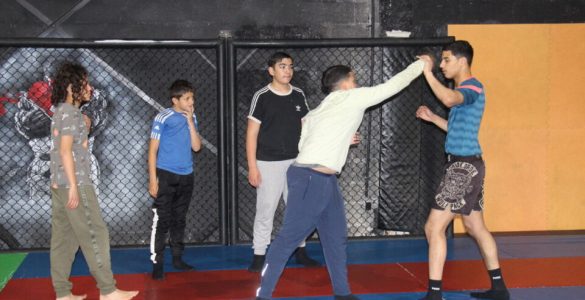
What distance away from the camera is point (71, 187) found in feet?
16.0

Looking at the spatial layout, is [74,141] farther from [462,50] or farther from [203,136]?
[462,50]

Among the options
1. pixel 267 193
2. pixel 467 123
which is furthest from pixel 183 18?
pixel 467 123

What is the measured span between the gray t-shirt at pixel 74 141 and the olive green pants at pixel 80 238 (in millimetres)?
77

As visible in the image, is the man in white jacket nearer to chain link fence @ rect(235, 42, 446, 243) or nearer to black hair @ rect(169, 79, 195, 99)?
black hair @ rect(169, 79, 195, 99)

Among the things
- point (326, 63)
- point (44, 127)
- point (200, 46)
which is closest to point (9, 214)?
point (44, 127)

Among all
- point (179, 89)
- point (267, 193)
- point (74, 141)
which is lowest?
point (267, 193)

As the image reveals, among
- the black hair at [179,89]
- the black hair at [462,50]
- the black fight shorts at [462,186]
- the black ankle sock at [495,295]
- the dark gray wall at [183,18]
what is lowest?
the black ankle sock at [495,295]

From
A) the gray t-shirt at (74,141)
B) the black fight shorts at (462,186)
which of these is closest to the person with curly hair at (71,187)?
the gray t-shirt at (74,141)

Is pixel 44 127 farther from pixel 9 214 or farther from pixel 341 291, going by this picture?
pixel 341 291

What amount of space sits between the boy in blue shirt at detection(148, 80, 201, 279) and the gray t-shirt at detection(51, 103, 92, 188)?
86 cm

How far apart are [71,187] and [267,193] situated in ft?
6.16

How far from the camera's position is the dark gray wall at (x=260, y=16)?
7.00 m

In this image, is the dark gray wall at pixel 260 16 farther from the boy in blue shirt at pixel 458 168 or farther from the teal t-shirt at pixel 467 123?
the teal t-shirt at pixel 467 123

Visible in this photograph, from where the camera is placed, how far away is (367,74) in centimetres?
Result: 745
